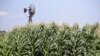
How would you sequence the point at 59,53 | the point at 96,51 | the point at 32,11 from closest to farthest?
the point at 59,53, the point at 96,51, the point at 32,11

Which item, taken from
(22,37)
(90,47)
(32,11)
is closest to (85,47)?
(90,47)

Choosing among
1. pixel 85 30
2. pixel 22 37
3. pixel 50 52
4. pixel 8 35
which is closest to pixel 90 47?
pixel 85 30

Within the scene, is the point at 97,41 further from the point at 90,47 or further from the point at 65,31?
the point at 65,31

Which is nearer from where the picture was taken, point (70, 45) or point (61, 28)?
point (70, 45)

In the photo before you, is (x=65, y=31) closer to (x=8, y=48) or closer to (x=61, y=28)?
(x=61, y=28)

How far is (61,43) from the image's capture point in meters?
23.7

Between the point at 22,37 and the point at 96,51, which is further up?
the point at 22,37

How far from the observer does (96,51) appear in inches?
986

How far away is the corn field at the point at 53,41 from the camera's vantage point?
2308 centimetres

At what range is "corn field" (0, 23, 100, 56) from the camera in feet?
75.7

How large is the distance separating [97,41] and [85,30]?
1.64 metres

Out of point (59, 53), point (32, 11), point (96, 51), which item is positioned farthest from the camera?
point (32, 11)

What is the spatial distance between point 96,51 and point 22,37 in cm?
733

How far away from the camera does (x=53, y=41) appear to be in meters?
24.0
